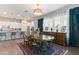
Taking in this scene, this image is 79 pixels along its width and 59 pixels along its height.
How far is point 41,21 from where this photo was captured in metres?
3.04

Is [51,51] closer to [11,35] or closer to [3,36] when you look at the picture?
[11,35]

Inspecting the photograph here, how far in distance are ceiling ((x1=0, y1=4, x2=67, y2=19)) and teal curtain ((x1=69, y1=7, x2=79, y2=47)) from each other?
14.0 inches

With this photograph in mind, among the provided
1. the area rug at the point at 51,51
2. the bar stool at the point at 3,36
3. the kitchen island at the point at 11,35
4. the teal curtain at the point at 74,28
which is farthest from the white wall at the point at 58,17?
the bar stool at the point at 3,36

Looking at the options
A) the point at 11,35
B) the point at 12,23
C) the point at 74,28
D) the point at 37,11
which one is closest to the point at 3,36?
the point at 11,35

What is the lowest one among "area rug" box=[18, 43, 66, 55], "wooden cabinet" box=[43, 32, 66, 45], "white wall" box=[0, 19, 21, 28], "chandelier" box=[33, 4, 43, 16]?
"area rug" box=[18, 43, 66, 55]

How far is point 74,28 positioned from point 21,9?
134 centimetres

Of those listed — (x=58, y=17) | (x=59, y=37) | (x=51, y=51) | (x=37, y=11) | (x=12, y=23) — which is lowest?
(x=51, y=51)

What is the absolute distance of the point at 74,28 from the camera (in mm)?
2916

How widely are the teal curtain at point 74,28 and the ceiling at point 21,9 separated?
0.36 meters

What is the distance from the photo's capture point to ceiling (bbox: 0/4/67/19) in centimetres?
285

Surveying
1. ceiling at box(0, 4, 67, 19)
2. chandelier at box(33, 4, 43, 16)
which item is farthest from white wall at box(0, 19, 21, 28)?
chandelier at box(33, 4, 43, 16)

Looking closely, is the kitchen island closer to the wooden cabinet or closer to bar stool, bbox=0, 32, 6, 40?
bar stool, bbox=0, 32, 6, 40
